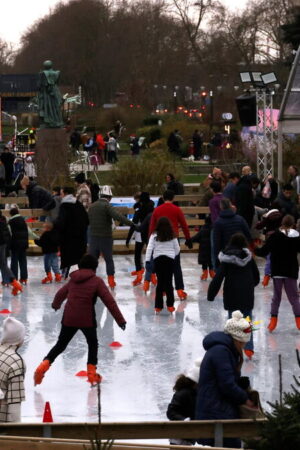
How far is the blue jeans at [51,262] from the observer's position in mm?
16422

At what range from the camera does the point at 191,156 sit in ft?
146

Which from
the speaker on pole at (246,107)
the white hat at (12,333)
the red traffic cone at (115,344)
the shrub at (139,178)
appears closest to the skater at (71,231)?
the red traffic cone at (115,344)

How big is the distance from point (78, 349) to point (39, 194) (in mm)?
7201

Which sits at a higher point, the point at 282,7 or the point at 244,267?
the point at 282,7

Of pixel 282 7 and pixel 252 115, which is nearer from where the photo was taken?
pixel 252 115

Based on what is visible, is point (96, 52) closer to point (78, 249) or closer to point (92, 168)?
point (92, 168)

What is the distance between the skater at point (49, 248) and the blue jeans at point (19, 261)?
0.26m

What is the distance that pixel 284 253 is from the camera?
40.8 ft

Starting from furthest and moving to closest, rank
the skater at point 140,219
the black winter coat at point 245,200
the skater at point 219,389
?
1. the black winter coat at point 245,200
2. the skater at point 140,219
3. the skater at point 219,389

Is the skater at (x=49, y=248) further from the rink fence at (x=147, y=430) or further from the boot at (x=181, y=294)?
the rink fence at (x=147, y=430)

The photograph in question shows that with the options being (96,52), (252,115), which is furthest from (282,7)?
(252,115)

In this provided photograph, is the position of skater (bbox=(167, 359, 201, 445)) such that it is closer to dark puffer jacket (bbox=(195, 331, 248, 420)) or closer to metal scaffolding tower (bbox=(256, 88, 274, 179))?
dark puffer jacket (bbox=(195, 331, 248, 420))

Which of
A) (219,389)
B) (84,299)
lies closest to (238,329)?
(219,389)

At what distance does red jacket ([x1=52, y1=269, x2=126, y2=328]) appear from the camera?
10.4 meters
